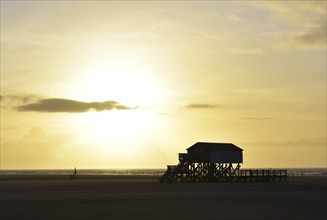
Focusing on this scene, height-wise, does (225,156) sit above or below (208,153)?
below

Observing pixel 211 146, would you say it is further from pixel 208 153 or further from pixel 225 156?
pixel 225 156

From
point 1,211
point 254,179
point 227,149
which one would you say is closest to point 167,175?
point 227,149

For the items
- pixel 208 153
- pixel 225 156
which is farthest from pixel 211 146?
pixel 225 156

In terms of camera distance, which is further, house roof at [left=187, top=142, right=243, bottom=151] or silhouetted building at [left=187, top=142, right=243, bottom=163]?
house roof at [left=187, top=142, right=243, bottom=151]

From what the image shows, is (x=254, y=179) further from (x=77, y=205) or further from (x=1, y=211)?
(x=1, y=211)

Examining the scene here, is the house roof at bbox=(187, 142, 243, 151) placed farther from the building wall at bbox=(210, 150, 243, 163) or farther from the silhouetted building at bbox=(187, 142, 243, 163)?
the building wall at bbox=(210, 150, 243, 163)

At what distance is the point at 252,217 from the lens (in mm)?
29641

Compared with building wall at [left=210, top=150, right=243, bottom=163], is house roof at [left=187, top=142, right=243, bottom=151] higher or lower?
higher

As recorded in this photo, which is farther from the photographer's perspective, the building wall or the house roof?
the house roof

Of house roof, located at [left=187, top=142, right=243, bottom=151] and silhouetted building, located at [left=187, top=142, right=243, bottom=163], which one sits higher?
house roof, located at [left=187, top=142, right=243, bottom=151]

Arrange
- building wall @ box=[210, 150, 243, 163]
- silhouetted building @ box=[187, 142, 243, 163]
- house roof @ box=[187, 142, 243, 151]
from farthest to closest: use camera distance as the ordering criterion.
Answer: house roof @ box=[187, 142, 243, 151], building wall @ box=[210, 150, 243, 163], silhouetted building @ box=[187, 142, 243, 163]

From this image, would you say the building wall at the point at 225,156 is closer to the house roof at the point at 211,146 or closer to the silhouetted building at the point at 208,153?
the silhouetted building at the point at 208,153

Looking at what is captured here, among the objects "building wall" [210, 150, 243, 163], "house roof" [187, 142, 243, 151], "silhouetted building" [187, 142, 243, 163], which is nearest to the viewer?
"silhouetted building" [187, 142, 243, 163]

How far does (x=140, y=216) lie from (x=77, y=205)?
8399 millimetres
